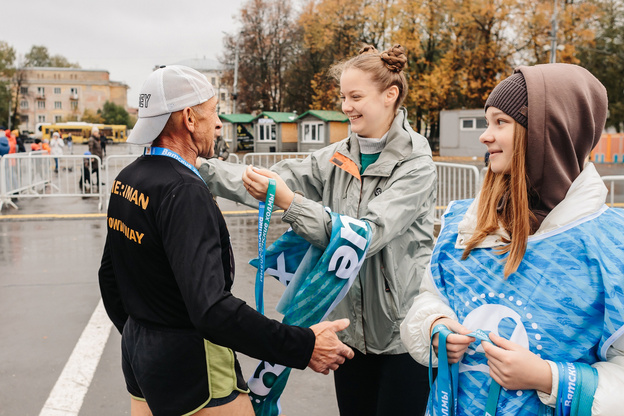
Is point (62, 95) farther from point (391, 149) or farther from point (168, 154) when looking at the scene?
point (168, 154)

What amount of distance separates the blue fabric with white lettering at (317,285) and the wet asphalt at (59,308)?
1824 millimetres

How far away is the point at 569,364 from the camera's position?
64.8 inches

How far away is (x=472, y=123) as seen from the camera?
36781mm

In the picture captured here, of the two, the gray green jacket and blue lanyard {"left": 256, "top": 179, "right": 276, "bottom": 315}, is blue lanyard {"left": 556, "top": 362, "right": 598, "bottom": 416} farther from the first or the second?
blue lanyard {"left": 256, "top": 179, "right": 276, "bottom": 315}

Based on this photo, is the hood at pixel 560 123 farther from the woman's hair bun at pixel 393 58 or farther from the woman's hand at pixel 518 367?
the woman's hair bun at pixel 393 58

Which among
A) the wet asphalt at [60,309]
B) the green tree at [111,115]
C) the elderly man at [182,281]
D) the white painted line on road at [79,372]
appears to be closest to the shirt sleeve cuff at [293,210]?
the elderly man at [182,281]

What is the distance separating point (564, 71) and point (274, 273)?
4.60 ft

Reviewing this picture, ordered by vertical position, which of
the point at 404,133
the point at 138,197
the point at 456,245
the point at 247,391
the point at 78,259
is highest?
the point at 404,133

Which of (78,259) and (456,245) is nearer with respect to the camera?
(456,245)

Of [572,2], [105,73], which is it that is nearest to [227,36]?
[572,2]

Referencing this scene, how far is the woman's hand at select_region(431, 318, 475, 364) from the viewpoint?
179 cm

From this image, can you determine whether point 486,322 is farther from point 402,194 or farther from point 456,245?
point 402,194

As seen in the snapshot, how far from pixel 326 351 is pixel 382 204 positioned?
2.20 ft

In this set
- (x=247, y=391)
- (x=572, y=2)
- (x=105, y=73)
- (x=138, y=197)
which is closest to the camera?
(x=138, y=197)
